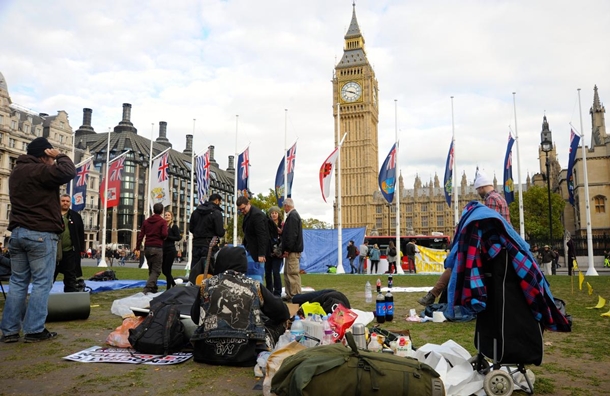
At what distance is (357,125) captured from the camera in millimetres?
88750

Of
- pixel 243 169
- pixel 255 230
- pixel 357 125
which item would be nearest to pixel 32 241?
pixel 255 230

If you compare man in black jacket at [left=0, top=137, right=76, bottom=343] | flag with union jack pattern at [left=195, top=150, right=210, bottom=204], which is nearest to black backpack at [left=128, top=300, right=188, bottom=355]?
man in black jacket at [left=0, top=137, right=76, bottom=343]

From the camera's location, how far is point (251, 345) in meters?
4.22

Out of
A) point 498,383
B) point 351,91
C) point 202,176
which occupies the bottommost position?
point 498,383

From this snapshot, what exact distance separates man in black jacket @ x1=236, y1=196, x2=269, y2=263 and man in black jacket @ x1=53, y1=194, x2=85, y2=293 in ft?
9.86

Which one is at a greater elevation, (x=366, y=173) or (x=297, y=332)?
(x=366, y=173)

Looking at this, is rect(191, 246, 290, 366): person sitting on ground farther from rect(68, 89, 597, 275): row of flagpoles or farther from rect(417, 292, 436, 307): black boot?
rect(68, 89, 597, 275): row of flagpoles

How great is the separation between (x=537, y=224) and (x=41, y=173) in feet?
191

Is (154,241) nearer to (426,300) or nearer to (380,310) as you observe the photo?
(380,310)

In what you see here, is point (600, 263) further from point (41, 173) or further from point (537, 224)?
point (41, 173)

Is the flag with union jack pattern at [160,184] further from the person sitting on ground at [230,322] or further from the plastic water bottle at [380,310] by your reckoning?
the person sitting on ground at [230,322]

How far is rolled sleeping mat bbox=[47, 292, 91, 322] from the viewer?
21.3 feet

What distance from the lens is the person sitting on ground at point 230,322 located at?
4.18 metres

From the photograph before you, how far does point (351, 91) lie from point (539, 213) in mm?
42065
